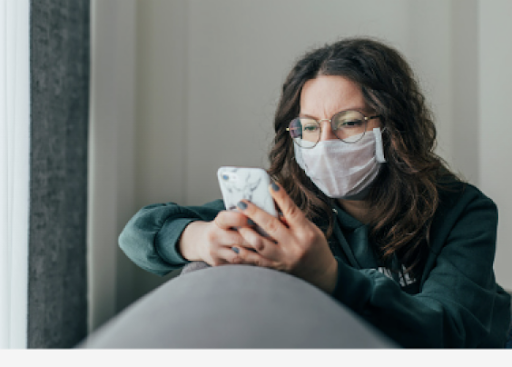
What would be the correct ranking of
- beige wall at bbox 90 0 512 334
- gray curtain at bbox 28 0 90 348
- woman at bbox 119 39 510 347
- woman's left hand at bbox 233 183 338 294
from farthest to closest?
beige wall at bbox 90 0 512 334, gray curtain at bbox 28 0 90 348, woman at bbox 119 39 510 347, woman's left hand at bbox 233 183 338 294

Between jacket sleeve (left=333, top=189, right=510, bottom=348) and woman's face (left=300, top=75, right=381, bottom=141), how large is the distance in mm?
327

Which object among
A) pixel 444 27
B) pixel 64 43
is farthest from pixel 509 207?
pixel 64 43

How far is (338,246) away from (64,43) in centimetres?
108

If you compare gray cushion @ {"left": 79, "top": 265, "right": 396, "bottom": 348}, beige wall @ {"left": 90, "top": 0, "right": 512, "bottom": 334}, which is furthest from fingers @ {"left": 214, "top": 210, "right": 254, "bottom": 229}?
beige wall @ {"left": 90, "top": 0, "right": 512, "bottom": 334}

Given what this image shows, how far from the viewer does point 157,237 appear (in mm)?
947

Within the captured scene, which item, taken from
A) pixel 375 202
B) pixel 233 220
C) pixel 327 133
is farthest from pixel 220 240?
pixel 375 202

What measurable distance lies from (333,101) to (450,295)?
509 millimetres

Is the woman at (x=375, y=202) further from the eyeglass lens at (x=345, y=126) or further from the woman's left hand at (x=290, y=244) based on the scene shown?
the woman's left hand at (x=290, y=244)

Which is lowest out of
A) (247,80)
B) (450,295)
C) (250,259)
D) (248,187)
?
(450,295)

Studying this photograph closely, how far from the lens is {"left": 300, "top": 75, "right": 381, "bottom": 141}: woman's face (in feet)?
3.22

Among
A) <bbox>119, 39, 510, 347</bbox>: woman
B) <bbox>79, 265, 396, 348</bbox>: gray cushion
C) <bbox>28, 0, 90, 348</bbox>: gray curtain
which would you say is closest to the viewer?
<bbox>79, 265, 396, 348</bbox>: gray cushion

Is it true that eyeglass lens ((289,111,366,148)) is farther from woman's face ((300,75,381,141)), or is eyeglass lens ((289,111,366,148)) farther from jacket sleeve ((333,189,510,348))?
jacket sleeve ((333,189,510,348))

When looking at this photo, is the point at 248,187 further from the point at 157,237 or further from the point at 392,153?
the point at 392,153

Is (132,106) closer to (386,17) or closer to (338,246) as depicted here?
(338,246)
